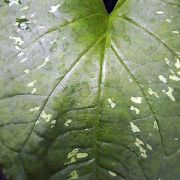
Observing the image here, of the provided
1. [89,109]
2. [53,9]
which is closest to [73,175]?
[89,109]

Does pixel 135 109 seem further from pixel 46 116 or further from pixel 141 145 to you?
pixel 46 116

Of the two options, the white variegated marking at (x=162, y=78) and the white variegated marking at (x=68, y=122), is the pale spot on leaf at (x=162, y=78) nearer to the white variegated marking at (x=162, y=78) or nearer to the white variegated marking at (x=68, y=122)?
the white variegated marking at (x=162, y=78)

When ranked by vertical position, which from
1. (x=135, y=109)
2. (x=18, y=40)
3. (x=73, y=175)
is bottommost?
(x=73, y=175)

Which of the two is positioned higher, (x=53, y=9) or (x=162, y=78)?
(x=53, y=9)

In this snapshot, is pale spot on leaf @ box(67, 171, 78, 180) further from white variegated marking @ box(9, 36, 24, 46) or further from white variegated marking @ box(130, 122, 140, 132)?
white variegated marking @ box(9, 36, 24, 46)

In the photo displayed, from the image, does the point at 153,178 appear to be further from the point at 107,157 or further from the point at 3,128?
the point at 3,128

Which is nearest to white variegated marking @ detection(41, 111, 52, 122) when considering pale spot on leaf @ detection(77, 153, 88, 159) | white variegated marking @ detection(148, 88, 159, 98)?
pale spot on leaf @ detection(77, 153, 88, 159)

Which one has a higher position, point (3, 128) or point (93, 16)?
point (93, 16)

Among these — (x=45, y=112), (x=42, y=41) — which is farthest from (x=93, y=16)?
(x=45, y=112)

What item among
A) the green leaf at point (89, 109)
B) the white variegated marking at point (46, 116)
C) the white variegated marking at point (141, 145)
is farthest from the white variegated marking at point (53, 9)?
the white variegated marking at point (141, 145)
